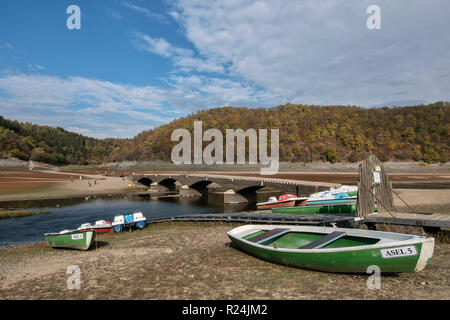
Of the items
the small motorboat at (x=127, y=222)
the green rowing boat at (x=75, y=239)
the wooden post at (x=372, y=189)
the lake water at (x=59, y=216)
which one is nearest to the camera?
the wooden post at (x=372, y=189)

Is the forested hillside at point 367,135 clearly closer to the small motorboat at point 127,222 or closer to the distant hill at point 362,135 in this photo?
the distant hill at point 362,135

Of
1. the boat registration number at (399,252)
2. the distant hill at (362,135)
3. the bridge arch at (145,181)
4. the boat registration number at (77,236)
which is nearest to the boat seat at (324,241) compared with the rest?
the boat registration number at (399,252)

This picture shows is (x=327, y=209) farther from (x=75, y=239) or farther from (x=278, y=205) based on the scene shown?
(x=75, y=239)

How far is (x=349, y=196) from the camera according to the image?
2819cm

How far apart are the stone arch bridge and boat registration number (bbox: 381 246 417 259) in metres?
30.4

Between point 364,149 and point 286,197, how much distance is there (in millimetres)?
145006

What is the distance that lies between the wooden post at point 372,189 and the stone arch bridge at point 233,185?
21484 mm

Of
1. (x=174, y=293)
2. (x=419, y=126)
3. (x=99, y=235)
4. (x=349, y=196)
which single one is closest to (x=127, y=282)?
(x=174, y=293)

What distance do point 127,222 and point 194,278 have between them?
16913 mm

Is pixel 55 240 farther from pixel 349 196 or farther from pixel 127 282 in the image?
pixel 349 196

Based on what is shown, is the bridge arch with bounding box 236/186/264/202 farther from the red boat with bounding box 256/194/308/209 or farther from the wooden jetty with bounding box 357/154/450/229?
the wooden jetty with bounding box 357/154/450/229

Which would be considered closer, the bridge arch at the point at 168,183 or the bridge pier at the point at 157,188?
the bridge pier at the point at 157,188

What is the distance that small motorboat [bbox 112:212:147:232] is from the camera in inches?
999

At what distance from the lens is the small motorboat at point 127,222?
83.3 ft
